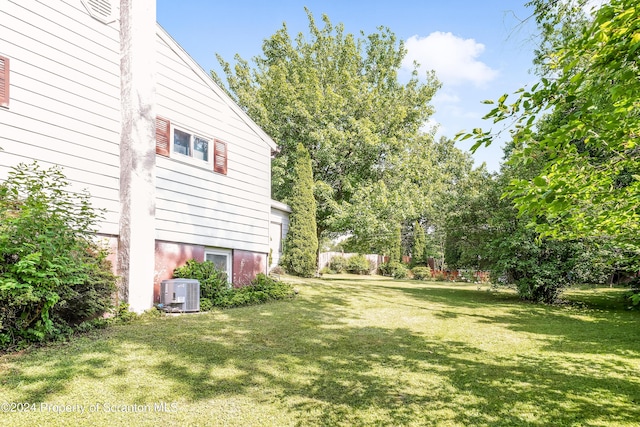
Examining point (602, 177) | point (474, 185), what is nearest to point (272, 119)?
point (474, 185)

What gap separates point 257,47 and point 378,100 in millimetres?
9237

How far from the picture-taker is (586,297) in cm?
1312

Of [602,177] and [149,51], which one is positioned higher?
[149,51]

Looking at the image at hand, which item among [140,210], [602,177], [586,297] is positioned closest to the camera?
[602,177]

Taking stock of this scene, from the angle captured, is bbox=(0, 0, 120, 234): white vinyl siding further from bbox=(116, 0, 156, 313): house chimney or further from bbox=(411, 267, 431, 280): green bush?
bbox=(411, 267, 431, 280): green bush

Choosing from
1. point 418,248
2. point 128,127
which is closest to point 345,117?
point 128,127

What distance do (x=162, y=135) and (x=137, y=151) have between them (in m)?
0.98

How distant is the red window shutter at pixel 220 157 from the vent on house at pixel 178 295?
10.0ft

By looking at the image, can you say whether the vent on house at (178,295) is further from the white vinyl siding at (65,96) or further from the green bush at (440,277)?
the green bush at (440,277)

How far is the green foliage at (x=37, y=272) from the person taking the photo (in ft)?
14.2

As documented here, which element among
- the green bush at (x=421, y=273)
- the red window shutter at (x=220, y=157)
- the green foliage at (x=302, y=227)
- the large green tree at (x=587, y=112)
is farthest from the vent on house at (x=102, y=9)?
the green bush at (x=421, y=273)

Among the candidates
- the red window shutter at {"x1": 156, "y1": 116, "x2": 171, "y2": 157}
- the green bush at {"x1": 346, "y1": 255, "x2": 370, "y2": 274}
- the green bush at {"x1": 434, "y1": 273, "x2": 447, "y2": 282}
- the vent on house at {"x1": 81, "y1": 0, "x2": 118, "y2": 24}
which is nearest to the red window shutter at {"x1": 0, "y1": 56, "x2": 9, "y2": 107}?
the vent on house at {"x1": 81, "y1": 0, "x2": 118, "y2": 24}

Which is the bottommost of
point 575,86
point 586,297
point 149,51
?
point 586,297

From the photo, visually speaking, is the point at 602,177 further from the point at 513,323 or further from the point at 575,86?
the point at 513,323
